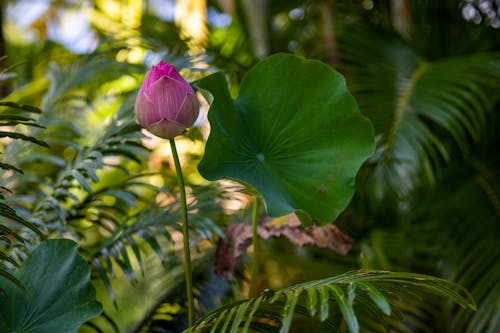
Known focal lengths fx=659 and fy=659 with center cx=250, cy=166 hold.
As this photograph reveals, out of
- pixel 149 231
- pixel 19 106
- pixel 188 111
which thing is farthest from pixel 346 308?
pixel 149 231

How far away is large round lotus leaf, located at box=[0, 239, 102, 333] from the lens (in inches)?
27.3

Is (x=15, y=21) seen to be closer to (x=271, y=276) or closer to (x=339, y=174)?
(x=271, y=276)

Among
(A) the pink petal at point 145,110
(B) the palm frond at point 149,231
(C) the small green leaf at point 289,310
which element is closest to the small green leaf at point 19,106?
(A) the pink petal at point 145,110

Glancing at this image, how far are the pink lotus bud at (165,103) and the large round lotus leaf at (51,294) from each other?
161 millimetres

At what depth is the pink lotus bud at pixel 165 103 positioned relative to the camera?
726 mm

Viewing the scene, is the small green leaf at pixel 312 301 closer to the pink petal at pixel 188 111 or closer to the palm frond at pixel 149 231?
the pink petal at pixel 188 111

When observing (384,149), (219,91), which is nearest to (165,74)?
Answer: (219,91)

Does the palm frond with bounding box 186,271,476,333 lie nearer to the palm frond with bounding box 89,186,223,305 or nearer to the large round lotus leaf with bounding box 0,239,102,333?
the large round lotus leaf with bounding box 0,239,102,333

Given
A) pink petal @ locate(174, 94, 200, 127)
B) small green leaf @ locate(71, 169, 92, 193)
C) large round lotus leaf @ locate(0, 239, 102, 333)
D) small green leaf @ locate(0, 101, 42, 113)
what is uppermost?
small green leaf @ locate(0, 101, 42, 113)

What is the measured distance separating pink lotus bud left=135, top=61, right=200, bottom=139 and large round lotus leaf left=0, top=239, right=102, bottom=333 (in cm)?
16

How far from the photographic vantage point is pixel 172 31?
2311 mm

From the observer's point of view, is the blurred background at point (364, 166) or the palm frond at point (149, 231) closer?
the palm frond at point (149, 231)

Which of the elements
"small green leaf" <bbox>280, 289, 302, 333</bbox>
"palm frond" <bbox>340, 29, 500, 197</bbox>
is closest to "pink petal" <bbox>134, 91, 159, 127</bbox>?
"small green leaf" <bbox>280, 289, 302, 333</bbox>

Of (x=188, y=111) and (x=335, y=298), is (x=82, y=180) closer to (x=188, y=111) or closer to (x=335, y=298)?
(x=188, y=111)
